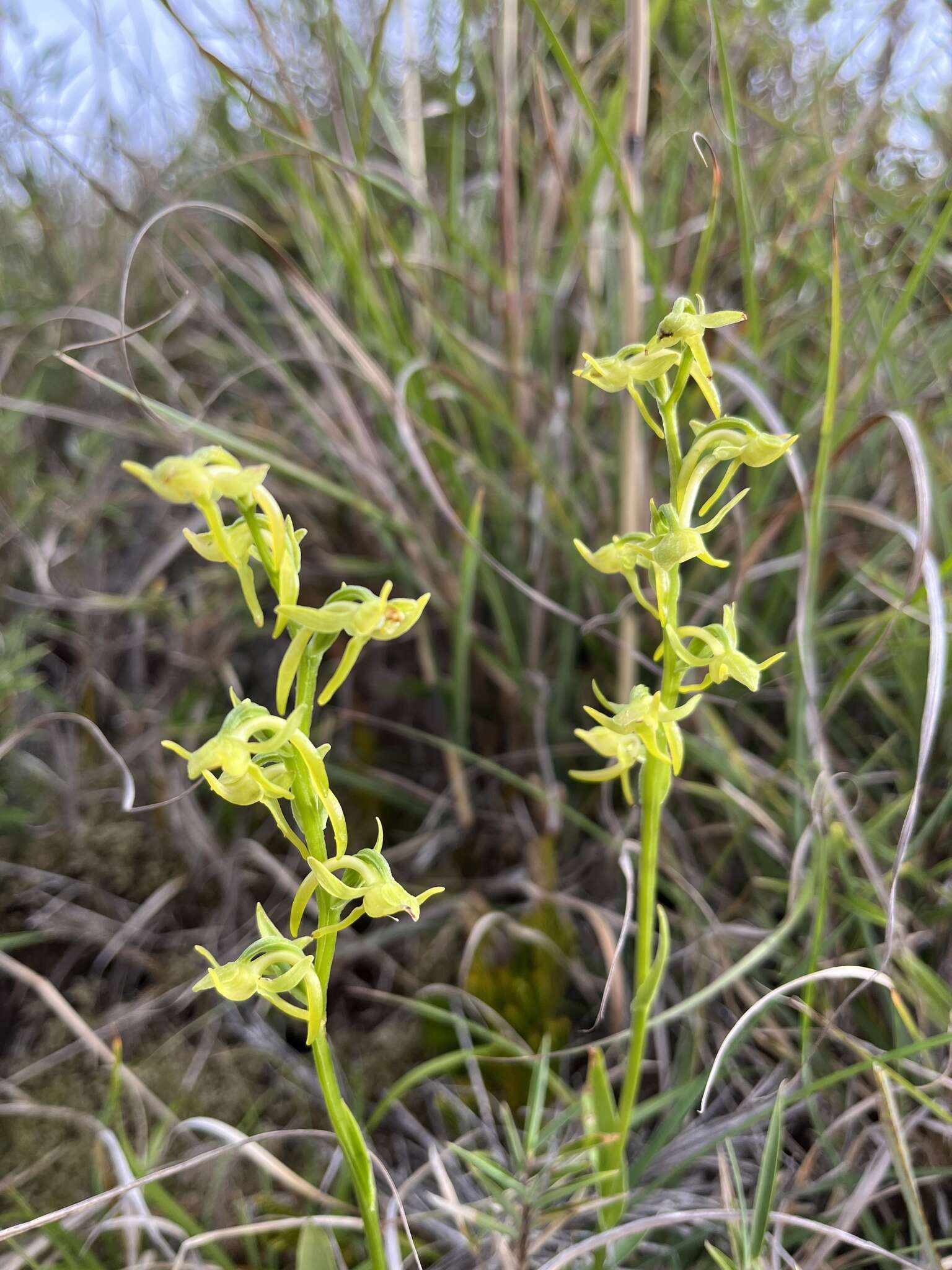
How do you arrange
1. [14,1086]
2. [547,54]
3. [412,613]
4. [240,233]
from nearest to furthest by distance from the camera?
[412,613] → [14,1086] → [547,54] → [240,233]

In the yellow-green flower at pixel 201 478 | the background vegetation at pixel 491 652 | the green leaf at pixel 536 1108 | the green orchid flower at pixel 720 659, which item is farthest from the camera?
the background vegetation at pixel 491 652

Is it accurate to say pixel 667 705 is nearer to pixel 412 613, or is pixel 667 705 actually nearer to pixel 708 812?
Result: pixel 412 613

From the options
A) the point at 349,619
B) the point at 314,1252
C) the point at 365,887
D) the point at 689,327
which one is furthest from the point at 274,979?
the point at 689,327

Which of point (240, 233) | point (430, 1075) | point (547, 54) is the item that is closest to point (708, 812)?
point (430, 1075)

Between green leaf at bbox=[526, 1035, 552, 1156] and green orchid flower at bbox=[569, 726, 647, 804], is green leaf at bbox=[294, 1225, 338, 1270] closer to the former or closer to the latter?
green leaf at bbox=[526, 1035, 552, 1156]

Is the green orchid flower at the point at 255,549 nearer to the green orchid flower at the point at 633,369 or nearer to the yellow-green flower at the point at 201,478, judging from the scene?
the yellow-green flower at the point at 201,478

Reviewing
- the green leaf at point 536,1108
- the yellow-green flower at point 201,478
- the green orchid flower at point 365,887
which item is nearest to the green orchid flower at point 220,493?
the yellow-green flower at point 201,478

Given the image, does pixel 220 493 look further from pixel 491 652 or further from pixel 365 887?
pixel 491 652
